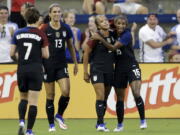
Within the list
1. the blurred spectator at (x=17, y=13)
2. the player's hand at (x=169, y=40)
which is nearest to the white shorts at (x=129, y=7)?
the player's hand at (x=169, y=40)

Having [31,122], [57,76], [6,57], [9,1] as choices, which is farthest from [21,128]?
[9,1]

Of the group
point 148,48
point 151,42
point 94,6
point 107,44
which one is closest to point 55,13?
point 107,44

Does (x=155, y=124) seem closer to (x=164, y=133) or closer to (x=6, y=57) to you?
(x=164, y=133)

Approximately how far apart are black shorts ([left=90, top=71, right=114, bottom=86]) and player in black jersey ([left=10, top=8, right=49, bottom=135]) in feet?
6.18

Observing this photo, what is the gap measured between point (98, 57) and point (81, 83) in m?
3.65

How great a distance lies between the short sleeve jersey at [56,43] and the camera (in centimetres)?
1435

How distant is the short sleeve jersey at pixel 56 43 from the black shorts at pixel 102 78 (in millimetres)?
656

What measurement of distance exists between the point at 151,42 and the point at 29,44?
652cm

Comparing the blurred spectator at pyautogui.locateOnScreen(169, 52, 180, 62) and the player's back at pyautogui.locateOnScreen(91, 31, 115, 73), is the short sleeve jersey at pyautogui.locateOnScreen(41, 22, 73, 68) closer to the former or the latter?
the player's back at pyautogui.locateOnScreen(91, 31, 115, 73)

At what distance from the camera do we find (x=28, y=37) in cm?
1248

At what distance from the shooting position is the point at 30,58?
1257 cm

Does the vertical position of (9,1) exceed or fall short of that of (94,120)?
it exceeds it

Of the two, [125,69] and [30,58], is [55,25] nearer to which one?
[125,69]

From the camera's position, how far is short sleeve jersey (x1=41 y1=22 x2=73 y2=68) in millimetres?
14352
